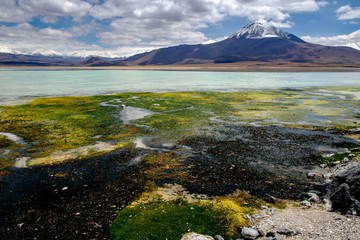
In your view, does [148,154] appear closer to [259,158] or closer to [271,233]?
[259,158]

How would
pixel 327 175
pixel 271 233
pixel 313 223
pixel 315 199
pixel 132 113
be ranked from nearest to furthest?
pixel 271 233 → pixel 313 223 → pixel 315 199 → pixel 327 175 → pixel 132 113

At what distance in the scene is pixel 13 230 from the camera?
45.4ft

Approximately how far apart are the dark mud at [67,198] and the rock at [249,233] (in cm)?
758

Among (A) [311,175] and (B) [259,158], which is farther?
(B) [259,158]

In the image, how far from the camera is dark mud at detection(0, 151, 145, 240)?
1389 centimetres

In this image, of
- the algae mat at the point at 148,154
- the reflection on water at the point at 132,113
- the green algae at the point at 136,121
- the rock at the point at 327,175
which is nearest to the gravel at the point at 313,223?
the algae mat at the point at 148,154

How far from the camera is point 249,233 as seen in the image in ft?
42.3

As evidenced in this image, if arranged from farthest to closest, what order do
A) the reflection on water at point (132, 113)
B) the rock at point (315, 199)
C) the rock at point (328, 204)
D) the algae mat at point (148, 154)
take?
the reflection on water at point (132, 113), the algae mat at point (148, 154), the rock at point (315, 199), the rock at point (328, 204)

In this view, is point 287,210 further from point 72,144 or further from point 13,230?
point 72,144

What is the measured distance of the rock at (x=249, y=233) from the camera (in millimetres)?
12789

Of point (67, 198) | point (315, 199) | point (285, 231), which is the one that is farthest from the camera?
point (67, 198)

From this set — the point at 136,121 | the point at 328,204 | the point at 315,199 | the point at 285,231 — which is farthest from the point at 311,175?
the point at 136,121

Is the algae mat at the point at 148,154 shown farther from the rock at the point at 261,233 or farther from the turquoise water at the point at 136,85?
the turquoise water at the point at 136,85

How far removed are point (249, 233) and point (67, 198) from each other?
12536mm
